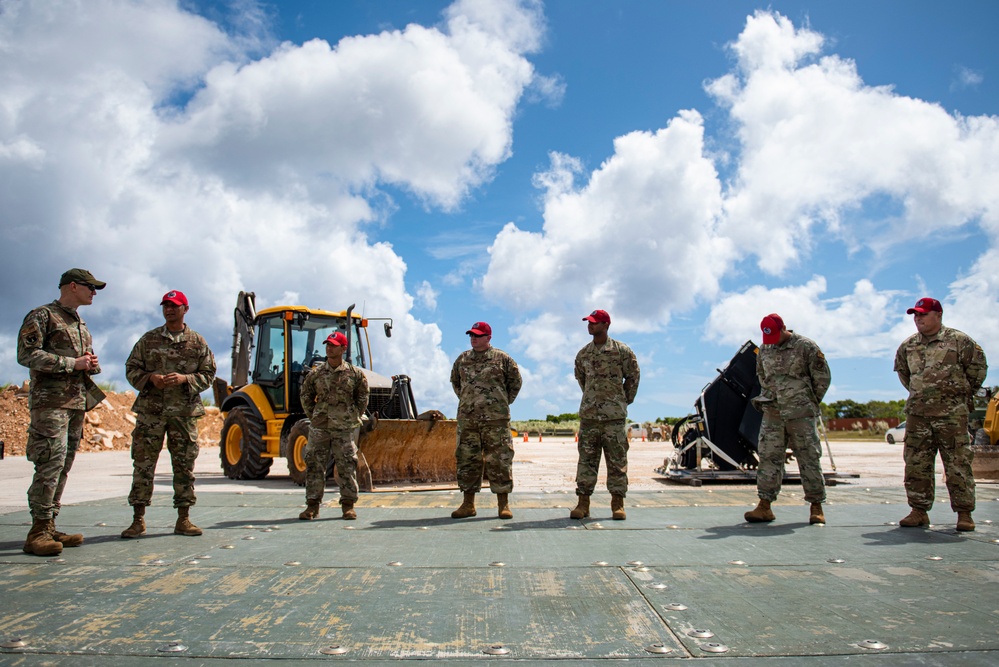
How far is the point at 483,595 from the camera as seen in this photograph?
3.27 m

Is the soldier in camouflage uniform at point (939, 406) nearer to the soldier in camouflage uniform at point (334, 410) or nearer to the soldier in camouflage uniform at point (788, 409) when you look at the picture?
the soldier in camouflage uniform at point (788, 409)

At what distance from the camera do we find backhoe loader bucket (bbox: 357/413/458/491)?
917 cm

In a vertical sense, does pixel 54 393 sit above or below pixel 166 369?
below

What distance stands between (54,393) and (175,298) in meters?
1.05

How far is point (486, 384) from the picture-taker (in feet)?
21.0

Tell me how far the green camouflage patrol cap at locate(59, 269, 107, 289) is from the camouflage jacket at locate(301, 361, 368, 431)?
209 cm

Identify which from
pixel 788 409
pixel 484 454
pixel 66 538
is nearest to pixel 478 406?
pixel 484 454

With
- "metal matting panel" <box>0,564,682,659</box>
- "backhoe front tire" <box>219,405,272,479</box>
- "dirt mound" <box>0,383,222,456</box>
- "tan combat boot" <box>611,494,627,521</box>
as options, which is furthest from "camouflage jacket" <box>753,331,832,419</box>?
"dirt mound" <box>0,383,222,456</box>

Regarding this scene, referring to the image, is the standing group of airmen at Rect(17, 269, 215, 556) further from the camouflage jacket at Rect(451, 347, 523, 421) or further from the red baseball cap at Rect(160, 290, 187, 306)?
the camouflage jacket at Rect(451, 347, 523, 421)

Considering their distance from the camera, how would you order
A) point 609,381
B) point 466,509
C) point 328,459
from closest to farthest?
point 466,509 < point 609,381 < point 328,459

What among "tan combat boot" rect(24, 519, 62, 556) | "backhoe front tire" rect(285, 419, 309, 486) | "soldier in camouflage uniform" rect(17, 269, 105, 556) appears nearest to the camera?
"tan combat boot" rect(24, 519, 62, 556)

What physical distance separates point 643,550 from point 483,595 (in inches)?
56.9

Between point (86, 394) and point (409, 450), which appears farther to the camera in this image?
point (409, 450)

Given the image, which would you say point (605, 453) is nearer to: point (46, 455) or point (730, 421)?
point (46, 455)
